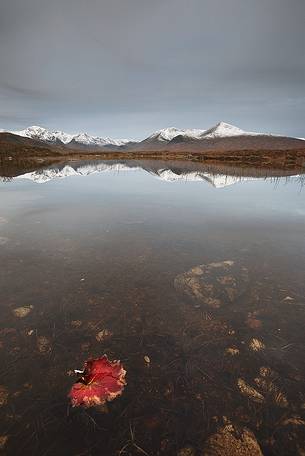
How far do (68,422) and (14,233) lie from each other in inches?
343

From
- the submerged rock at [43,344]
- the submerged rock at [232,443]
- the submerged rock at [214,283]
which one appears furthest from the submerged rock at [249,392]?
the submerged rock at [43,344]

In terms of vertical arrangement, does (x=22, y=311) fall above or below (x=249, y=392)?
above

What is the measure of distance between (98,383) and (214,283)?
12.9ft

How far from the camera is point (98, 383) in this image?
427cm

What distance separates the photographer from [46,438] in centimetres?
350

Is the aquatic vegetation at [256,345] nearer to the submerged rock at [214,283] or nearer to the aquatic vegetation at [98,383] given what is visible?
the submerged rock at [214,283]

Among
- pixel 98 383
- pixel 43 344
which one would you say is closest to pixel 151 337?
pixel 98 383

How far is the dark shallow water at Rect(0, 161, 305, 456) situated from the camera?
12.0ft

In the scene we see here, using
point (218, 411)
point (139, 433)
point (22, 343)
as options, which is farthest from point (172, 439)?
point (22, 343)

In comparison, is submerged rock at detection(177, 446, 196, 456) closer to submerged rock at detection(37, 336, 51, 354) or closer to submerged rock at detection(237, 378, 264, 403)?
submerged rock at detection(237, 378, 264, 403)

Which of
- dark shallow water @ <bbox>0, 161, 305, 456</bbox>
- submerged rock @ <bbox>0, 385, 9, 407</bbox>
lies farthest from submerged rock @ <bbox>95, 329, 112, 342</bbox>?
submerged rock @ <bbox>0, 385, 9, 407</bbox>

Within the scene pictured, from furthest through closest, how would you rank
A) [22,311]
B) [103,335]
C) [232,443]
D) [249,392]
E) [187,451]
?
[22,311]
[103,335]
[249,392]
[232,443]
[187,451]

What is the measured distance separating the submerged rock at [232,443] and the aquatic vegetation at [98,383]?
1.46 meters

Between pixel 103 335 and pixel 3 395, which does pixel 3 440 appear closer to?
pixel 3 395
